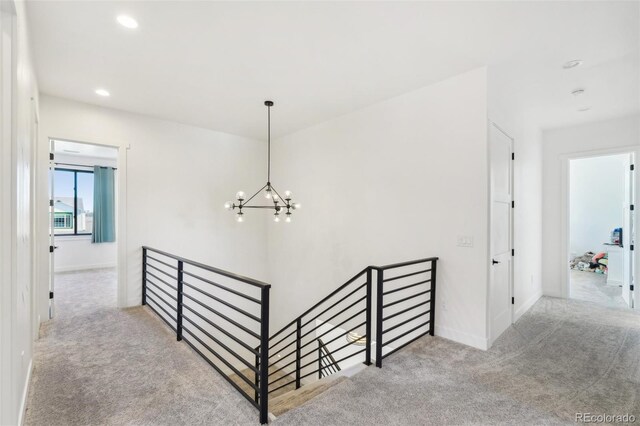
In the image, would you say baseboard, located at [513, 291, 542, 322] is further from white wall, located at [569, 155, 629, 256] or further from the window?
the window

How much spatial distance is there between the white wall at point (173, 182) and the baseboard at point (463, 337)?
3.68m

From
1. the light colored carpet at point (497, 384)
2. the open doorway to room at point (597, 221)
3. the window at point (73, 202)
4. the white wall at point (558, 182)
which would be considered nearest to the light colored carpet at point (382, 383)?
the light colored carpet at point (497, 384)

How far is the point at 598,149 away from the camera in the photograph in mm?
4629

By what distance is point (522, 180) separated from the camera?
4172 millimetres

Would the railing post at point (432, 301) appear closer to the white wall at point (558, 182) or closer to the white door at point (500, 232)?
the white door at point (500, 232)

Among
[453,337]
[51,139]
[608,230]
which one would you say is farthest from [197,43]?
[608,230]

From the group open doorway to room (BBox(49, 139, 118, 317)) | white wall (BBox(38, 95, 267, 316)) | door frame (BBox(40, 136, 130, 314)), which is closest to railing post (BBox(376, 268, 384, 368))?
white wall (BBox(38, 95, 267, 316))

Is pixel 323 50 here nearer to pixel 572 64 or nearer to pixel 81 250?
pixel 572 64

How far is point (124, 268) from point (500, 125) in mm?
5369

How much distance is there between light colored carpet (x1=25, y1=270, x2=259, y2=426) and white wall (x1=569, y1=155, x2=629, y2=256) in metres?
8.43

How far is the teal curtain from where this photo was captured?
7.43 m

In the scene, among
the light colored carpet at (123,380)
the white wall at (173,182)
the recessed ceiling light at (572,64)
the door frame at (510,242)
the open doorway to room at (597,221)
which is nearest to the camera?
the light colored carpet at (123,380)

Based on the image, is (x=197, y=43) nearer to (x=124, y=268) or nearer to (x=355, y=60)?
(x=355, y=60)

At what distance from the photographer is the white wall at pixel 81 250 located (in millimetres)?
7070
